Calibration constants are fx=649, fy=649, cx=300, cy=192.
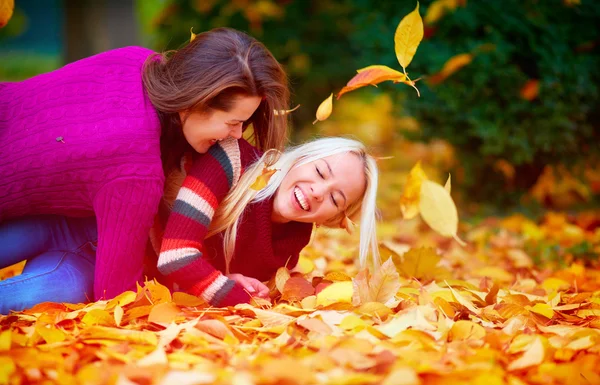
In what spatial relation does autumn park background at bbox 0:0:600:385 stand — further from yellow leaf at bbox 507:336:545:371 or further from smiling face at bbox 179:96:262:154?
smiling face at bbox 179:96:262:154

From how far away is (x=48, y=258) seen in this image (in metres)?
2.19

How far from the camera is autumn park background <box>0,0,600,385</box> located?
1492 millimetres

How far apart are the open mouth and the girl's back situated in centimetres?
46

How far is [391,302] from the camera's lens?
79.0 inches

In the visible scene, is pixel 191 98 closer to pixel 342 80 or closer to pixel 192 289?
pixel 192 289

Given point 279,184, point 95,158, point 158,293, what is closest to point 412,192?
point 279,184

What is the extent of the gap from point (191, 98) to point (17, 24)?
5.77 metres

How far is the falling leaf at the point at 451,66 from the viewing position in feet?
11.2

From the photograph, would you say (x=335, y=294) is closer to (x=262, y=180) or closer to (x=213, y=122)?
(x=262, y=180)

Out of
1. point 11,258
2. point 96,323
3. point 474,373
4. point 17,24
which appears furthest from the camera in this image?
point 17,24

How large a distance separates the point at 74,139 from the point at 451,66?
2.16 meters

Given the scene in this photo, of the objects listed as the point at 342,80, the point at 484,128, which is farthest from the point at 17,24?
the point at 484,128

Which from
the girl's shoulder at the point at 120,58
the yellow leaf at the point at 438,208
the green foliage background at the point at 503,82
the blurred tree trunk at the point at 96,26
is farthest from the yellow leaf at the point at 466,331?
the blurred tree trunk at the point at 96,26

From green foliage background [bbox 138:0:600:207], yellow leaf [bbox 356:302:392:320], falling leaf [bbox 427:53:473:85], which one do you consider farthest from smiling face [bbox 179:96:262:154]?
falling leaf [bbox 427:53:473:85]
